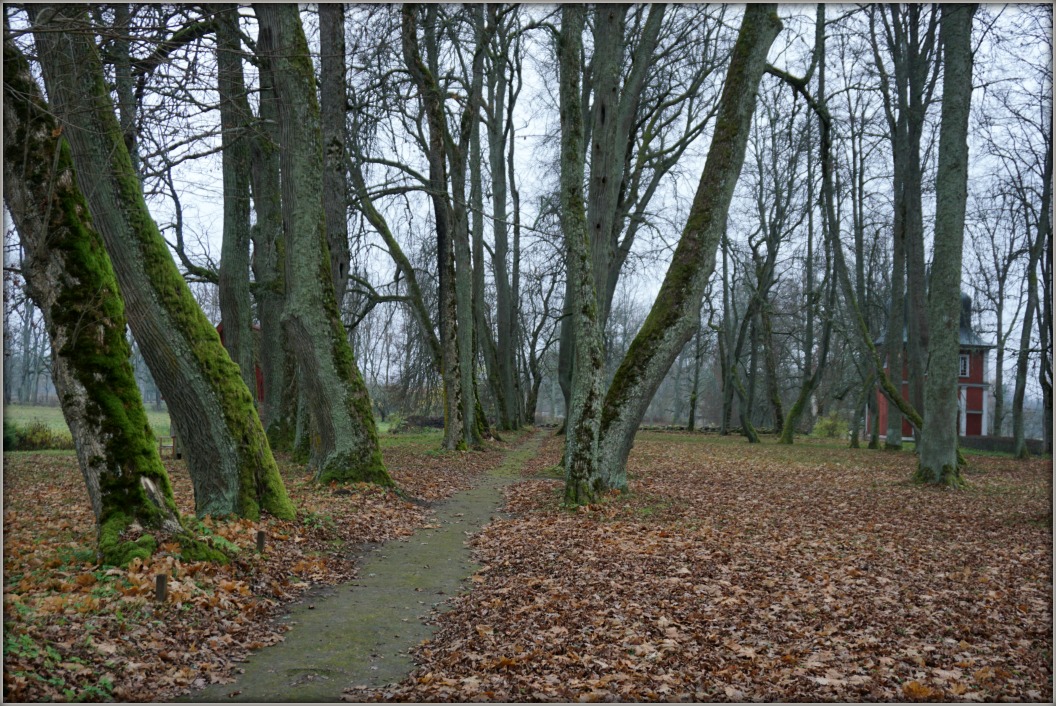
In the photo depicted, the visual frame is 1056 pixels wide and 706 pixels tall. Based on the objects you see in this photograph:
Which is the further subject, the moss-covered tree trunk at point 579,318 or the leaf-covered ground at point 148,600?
the moss-covered tree trunk at point 579,318

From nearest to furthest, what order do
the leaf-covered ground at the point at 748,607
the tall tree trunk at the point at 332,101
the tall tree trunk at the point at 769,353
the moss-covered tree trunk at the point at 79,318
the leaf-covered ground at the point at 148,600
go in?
the leaf-covered ground at the point at 148,600 < the leaf-covered ground at the point at 748,607 < the moss-covered tree trunk at the point at 79,318 < the tall tree trunk at the point at 332,101 < the tall tree trunk at the point at 769,353

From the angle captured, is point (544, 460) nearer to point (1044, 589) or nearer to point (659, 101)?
point (659, 101)

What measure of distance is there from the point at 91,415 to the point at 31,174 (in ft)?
6.11

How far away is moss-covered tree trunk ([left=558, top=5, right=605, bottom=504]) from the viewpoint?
411 inches

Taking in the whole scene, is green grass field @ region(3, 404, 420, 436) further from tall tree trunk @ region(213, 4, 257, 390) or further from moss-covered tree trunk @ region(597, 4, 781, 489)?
moss-covered tree trunk @ region(597, 4, 781, 489)

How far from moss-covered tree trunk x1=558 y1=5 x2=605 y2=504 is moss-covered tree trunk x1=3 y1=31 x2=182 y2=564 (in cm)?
583

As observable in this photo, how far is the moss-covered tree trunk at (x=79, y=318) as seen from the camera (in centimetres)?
549

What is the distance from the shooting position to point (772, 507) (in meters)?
11.1

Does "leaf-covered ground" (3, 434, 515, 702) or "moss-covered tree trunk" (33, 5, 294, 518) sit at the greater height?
"moss-covered tree trunk" (33, 5, 294, 518)

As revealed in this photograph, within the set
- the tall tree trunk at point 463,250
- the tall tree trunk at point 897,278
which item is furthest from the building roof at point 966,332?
the tall tree trunk at point 463,250

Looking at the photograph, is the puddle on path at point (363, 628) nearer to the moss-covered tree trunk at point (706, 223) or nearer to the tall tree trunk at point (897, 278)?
the moss-covered tree trunk at point (706, 223)

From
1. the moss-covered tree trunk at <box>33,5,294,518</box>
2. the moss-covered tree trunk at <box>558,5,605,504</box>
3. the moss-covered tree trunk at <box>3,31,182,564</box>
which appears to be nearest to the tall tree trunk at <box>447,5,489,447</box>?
the moss-covered tree trunk at <box>558,5,605,504</box>

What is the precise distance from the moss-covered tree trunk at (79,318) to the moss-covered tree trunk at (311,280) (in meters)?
4.20

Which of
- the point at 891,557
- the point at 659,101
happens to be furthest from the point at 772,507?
the point at 659,101
